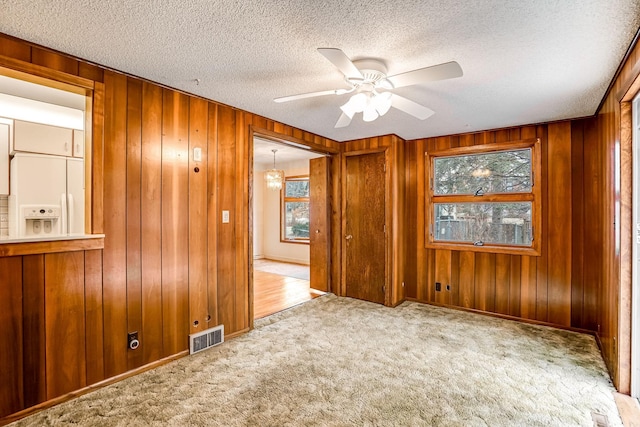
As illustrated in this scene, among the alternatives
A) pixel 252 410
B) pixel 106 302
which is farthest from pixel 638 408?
pixel 106 302

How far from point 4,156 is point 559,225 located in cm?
607

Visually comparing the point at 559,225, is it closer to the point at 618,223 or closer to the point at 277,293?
the point at 618,223

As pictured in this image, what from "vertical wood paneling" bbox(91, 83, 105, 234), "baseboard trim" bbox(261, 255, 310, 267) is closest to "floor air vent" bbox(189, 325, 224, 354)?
"vertical wood paneling" bbox(91, 83, 105, 234)

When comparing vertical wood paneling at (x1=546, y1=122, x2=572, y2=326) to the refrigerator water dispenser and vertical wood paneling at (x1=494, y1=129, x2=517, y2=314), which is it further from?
the refrigerator water dispenser

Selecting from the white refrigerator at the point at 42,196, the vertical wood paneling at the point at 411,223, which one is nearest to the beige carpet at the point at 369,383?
the vertical wood paneling at the point at 411,223

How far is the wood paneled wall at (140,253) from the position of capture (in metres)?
1.96

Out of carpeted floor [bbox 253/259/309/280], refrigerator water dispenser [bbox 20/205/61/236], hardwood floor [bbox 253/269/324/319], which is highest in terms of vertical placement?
refrigerator water dispenser [bbox 20/205/61/236]

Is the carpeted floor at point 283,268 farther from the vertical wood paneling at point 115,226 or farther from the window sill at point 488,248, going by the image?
the vertical wood paneling at point 115,226

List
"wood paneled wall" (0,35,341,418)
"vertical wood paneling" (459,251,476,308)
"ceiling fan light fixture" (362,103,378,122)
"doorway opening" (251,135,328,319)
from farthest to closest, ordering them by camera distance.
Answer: "doorway opening" (251,135,328,319) < "vertical wood paneling" (459,251,476,308) < "ceiling fan light fixture" (362,103,378,122) < "wood paneled wall" (0,35,341,418)

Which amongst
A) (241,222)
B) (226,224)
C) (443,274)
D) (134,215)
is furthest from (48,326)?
(443,274)

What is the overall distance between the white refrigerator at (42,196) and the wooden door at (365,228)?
11.1 feet

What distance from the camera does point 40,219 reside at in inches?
125

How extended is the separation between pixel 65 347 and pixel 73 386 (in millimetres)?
287

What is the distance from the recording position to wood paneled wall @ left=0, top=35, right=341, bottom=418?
1964 millimetres
